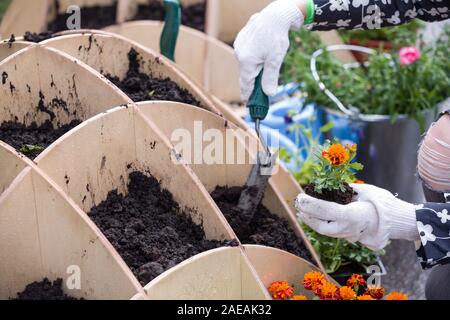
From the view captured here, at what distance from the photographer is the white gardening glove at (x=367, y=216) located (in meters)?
1.37

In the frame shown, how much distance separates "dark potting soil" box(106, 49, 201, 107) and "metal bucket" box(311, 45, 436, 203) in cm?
84

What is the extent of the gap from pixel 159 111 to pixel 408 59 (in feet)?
3.93

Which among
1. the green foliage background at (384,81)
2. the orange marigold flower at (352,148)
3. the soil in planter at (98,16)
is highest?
the soil in planter at (98,16)

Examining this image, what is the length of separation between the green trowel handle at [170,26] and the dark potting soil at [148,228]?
52cm

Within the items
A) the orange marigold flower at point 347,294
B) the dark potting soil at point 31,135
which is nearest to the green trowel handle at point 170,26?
the dark potting soil at point 31,135

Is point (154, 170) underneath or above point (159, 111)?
underneath

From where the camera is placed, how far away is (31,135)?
1.54 metres

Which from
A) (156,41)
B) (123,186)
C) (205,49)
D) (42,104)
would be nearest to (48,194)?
(123,186)

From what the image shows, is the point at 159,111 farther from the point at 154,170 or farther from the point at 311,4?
the point at 311,4

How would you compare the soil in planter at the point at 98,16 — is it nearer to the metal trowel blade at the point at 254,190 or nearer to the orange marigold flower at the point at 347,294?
the metal trowel blade at the point at 254,190

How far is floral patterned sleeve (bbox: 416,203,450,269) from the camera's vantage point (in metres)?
1.37

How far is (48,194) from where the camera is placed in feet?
4.19

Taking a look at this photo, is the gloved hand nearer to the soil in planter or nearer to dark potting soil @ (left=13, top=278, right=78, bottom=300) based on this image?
dark potting soil @ (left=13, top=278, right=78, bottom=300)

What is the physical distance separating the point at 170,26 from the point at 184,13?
1.19 meters
